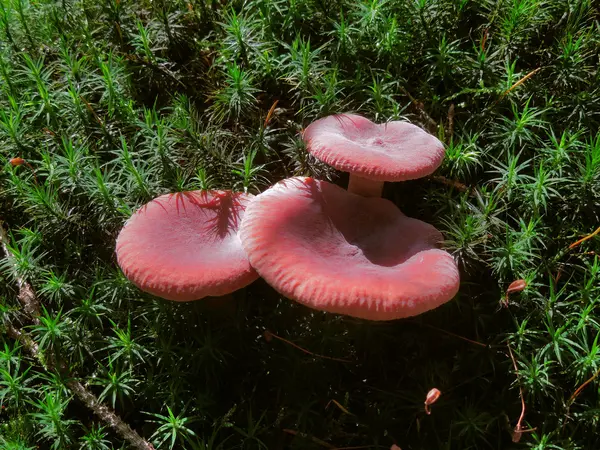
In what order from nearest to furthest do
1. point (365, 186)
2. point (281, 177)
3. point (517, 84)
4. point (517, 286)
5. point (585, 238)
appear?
point (517, 286) < point (585, 238) < point (365, 186) < point (517, 84) < point (281, 177)

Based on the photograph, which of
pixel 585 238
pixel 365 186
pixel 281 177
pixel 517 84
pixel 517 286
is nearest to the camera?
pixel 517 286

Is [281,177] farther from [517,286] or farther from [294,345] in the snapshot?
[517,286]

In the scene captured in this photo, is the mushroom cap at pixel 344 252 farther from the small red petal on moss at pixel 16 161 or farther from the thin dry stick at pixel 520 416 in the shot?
the small red petal on moss at pixel 16 161

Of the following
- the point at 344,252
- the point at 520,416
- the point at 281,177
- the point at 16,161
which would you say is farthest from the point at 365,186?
the point at 16,161

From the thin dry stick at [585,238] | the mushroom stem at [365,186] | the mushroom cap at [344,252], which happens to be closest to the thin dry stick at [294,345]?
the mushroom cap at [344,252]

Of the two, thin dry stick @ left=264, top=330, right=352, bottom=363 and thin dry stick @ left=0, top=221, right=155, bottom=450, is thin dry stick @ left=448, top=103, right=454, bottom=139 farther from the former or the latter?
thin dry stick @ left=0, top=221, right=155, bottom=450
